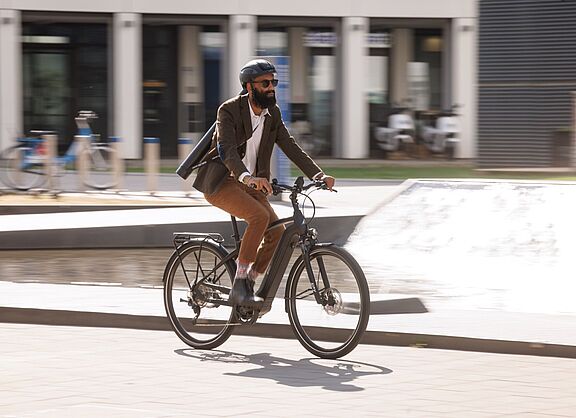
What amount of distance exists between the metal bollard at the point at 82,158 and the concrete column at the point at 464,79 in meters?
14.9

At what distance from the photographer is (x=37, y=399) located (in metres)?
6.69

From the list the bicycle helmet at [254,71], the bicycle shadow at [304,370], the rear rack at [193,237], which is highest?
the bicycle helmet at [254,71]

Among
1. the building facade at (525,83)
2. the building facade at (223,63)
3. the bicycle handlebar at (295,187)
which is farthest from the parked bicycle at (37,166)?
the bicycle handlebar at (295,187)

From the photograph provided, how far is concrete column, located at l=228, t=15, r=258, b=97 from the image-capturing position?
1321 inches

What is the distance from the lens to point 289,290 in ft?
26.5

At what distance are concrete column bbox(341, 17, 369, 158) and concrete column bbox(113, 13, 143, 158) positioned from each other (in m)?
5.12

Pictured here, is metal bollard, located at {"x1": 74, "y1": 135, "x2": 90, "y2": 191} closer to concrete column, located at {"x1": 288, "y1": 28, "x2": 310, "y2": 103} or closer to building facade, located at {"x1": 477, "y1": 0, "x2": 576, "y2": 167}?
building facade, located at {"x1": 477, "y1": 0, "x2": 576, "y2": 167}

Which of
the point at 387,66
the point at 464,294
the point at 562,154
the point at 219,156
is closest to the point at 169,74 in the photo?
the point at 387,66

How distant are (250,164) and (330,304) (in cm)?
95

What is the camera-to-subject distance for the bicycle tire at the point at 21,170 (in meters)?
20.1

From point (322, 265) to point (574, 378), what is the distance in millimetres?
1551

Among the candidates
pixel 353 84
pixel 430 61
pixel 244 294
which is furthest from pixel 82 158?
pixel 430 61

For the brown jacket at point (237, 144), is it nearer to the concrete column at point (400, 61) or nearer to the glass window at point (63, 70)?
the glass window at point (63, 70)

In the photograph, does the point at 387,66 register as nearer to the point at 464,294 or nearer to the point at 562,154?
the point at 562,154
